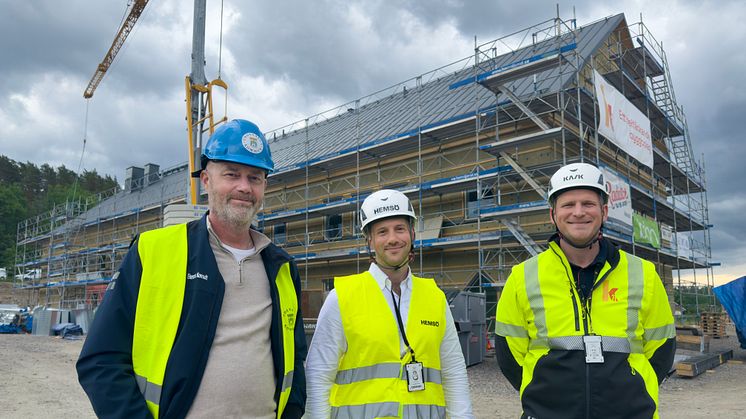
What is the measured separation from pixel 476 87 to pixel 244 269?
19.1m

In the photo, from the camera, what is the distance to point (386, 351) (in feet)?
8.90

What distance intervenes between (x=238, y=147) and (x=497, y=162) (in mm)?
15191

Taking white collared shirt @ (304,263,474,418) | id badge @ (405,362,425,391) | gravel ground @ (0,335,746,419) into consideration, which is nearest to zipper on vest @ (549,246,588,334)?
white collared shirt @ (304,263,474,418)

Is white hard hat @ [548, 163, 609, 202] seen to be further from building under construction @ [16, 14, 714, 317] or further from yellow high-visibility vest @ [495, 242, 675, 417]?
building under construction @ [16, 14, 714, 317]

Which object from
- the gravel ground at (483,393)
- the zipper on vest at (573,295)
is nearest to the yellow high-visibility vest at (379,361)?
the zipper on vest at (573,295)

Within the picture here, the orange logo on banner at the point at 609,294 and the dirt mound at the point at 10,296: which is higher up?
the orange logo on banner at the point at 609,294

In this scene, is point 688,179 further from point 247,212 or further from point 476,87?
point 247,212

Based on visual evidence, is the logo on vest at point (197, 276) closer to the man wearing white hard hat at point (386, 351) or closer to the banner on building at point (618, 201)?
the man wearing white hard hat at point (386, 351)

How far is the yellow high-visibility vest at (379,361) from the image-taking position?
2664mm

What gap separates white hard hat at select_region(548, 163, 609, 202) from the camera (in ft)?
9.43

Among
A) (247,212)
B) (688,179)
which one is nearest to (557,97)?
(688,179)

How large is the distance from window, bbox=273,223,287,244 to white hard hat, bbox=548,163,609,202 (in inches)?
887

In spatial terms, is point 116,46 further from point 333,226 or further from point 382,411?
point 382,411

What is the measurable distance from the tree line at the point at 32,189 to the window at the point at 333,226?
50899mm
